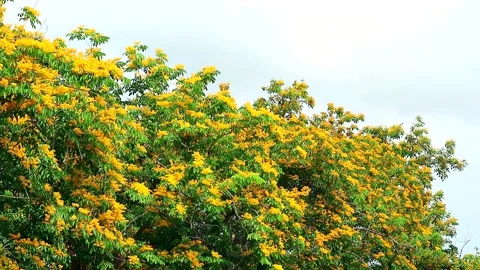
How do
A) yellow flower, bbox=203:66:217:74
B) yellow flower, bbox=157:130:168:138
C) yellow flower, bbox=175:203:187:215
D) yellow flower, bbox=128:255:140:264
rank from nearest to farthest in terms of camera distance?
yellow flower, bbox=128:255:140:264 < yellow flower, bbox=175:203:187:215 < yellow flower, bbox=157:130:168:138 < yellow flower, bbox=203:66:217:74

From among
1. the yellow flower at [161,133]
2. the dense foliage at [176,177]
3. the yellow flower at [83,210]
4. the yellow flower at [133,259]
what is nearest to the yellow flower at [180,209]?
the dense foliage at [176,177]

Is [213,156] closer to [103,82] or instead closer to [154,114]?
[154,114]

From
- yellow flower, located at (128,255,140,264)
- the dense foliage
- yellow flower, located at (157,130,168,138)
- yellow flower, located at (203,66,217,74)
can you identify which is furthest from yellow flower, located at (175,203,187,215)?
yellow flower, located at (203,66,217,74)

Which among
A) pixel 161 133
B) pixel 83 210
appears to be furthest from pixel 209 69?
pixel 83 210

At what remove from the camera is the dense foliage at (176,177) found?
7262 mm

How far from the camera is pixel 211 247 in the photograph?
10516mm

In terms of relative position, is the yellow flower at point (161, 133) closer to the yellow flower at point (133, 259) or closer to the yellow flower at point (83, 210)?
the yellow flower at point (133, 259)

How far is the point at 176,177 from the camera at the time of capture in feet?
30.6

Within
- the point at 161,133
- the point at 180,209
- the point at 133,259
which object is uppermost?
the point at 161,133

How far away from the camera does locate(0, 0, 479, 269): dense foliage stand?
23.8 ft

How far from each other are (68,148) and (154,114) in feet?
10.9

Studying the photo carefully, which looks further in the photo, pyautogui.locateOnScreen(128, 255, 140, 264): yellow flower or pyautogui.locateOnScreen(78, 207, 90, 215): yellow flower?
pyautogui.locateOnScreen(128, 255, 140, 264): yellow flower

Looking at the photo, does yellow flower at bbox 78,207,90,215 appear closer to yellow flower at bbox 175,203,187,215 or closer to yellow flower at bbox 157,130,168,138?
yellow flower at bbox 175,203,187,215

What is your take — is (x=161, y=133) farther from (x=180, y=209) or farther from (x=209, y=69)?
(x=209, y=69)
